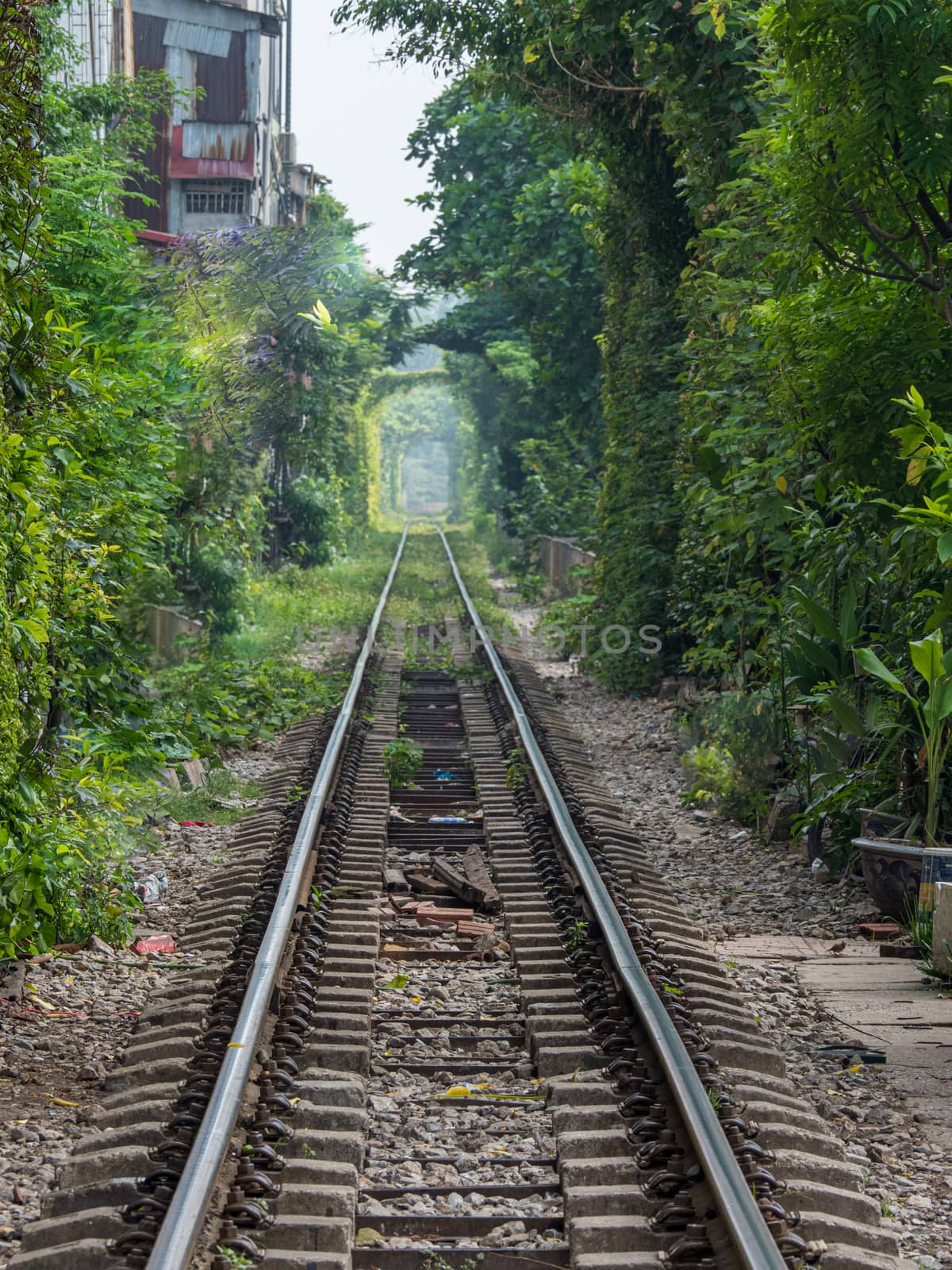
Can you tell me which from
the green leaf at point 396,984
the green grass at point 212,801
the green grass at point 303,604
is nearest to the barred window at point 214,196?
the green grass at point 303,604

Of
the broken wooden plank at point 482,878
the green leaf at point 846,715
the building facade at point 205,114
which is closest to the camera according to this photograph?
the broken wooden plank at point 482,878

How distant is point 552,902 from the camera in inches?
251

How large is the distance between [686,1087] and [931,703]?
9.66ft

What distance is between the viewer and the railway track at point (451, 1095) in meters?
3.33

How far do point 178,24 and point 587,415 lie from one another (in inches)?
412

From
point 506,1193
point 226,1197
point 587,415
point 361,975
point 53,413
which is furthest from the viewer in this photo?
point 587,415

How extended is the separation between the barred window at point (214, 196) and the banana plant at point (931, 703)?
2145cm

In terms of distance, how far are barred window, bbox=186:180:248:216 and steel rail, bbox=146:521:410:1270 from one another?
2042cm

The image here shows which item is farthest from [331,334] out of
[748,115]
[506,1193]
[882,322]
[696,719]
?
[506,1193]

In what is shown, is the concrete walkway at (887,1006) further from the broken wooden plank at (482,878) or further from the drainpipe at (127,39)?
the drainpipe at (127,39)

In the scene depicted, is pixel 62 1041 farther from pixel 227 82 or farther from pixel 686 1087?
pixel 227 82

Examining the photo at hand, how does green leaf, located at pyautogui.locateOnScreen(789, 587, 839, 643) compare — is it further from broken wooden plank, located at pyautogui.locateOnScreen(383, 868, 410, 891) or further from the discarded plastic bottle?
the discarded plastic bottle

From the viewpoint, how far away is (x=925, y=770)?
6742 mm

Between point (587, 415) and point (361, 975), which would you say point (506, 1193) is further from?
point (587, 415)
